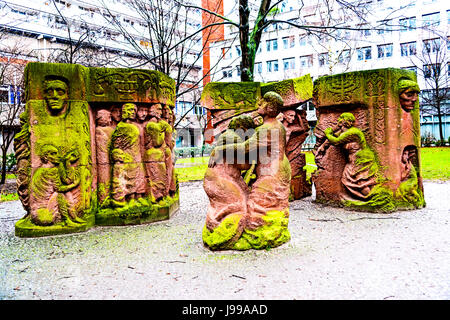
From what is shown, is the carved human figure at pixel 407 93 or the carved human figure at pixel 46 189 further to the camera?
the carved human figure at pixel 407 93

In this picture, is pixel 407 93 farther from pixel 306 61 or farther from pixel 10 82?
pixel 306 61

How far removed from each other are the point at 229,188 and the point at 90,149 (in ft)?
9.60

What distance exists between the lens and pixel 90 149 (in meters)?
5.63

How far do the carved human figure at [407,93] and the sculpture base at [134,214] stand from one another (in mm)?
5133

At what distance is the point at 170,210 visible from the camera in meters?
6.24

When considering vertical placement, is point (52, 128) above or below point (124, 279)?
above

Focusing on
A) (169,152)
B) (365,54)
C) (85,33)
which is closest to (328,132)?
(169,152)

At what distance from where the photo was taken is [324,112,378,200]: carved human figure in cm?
631

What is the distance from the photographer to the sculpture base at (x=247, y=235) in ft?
13.2

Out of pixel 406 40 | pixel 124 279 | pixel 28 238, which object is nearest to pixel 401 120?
pixel 124 279

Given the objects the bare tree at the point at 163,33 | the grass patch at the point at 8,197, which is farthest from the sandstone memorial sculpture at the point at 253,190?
the grass patch at the point at 8,197

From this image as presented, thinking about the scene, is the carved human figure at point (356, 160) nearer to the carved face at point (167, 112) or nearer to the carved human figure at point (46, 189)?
the carved face at point (167, 112)
